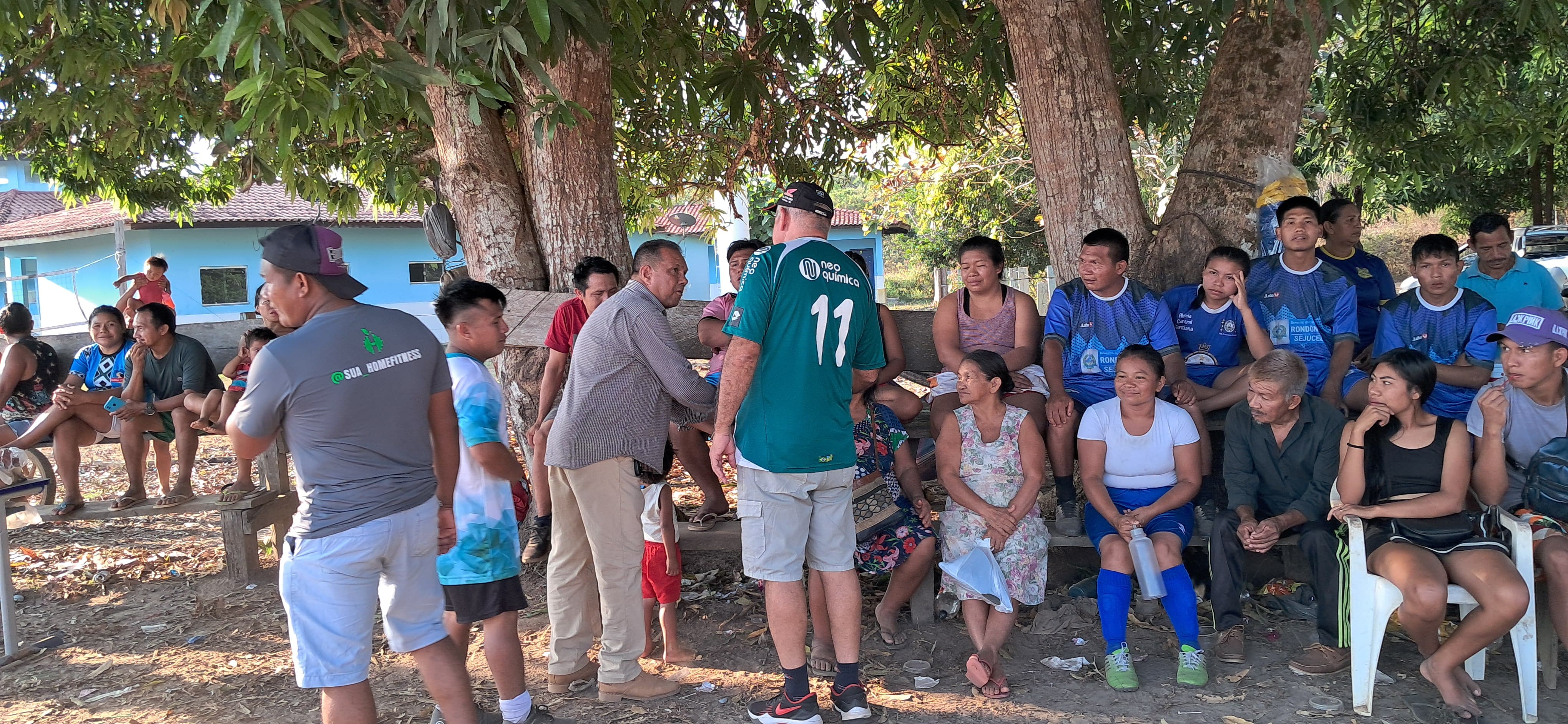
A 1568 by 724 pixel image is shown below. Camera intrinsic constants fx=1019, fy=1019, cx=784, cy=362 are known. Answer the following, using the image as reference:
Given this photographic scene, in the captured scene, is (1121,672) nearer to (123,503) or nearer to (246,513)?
(246,513)

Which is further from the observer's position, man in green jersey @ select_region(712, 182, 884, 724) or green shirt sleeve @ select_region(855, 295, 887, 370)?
green shirt sleeve @ select_region(855, 295, 887, 370)

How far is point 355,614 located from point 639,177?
27.7 feet

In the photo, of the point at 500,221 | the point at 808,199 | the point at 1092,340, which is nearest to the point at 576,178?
the point at 500,221

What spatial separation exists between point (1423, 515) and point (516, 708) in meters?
3.45

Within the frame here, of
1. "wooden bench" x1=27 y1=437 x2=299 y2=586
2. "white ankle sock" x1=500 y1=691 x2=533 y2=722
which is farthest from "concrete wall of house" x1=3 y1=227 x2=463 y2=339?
"white ankle sock" x1=500 y1=691 x2=533 y2=722

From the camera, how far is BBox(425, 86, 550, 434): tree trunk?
18.3 ft

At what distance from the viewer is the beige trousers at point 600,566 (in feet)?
12.8

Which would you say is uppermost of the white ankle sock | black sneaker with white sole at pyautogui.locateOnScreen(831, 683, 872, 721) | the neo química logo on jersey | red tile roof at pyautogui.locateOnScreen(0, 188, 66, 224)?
red tile roof at pyautogui.locateOnScreen(0, 188, 66, 224)

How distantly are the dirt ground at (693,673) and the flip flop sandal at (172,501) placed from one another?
478 mm

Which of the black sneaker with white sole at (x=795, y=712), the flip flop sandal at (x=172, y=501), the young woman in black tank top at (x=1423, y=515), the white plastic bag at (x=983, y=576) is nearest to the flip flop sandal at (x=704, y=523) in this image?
the white plastic bag at (x=983, y=576)

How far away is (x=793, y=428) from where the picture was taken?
3.65 meters

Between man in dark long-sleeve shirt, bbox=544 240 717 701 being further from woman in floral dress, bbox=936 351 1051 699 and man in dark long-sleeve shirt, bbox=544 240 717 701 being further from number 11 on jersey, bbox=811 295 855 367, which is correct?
woman in floral dress, bbox=936 351 1051 699

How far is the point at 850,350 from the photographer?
152 inches

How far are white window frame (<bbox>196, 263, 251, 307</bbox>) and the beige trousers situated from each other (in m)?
20.4
